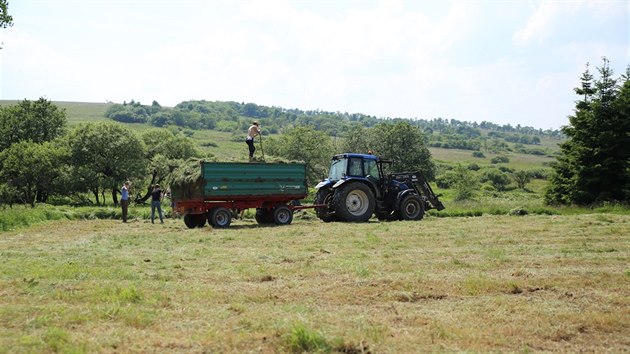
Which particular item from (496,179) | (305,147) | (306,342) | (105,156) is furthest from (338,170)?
A: (496,179)

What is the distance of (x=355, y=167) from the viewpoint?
21.3 meters

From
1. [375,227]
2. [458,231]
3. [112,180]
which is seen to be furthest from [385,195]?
[112,180]

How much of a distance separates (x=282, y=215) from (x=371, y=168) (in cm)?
381

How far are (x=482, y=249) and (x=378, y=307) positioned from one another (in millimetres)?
5952

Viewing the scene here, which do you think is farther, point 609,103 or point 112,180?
point 112,180

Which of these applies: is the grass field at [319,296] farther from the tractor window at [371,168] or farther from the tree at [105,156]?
the tree at [105,156]

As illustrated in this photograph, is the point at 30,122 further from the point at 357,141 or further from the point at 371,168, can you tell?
the point at 371,168

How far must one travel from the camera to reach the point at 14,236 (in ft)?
53.3

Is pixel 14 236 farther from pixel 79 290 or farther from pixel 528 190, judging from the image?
pixel 528 190

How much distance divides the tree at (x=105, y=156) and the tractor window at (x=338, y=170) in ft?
89.6

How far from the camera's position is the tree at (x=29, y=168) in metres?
41.9

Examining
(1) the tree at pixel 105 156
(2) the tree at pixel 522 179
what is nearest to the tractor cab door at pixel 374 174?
(1) the tree at pixel 105 156

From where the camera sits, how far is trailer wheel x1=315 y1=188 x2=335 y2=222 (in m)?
21.1

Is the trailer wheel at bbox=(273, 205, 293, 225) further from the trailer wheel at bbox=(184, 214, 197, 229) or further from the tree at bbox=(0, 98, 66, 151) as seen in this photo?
the tree at bbox=(0, 98, 66, 151)
